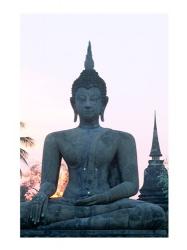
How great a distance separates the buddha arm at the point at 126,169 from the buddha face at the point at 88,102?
0.66 meters

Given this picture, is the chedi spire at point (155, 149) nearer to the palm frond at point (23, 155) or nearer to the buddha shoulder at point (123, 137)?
the palm frond at point (23, 155)

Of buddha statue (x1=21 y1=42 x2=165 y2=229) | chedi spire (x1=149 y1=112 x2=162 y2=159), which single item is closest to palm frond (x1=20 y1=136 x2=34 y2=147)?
chedi spire (x1=149 y1=112 x2=162 y2=159)

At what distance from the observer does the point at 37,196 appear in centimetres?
1889

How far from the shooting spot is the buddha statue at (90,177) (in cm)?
1847

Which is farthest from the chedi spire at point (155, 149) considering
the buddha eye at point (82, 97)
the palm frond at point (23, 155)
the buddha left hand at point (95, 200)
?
the buddha left hand at point (95, 200)

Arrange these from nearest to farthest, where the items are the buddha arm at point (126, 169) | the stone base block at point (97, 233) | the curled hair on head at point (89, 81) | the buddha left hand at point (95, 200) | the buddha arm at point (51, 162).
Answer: the stone base block at point (97, 233) < the buddha left hand at point (95, 200) < the buddha arm at point (126, 169) < the buddha arm at point (51, 162) < the curled hair on head at point (89, 81)

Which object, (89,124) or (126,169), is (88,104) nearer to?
(89,124)

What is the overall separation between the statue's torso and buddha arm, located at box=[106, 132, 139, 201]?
0.44ft

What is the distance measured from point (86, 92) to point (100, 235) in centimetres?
286

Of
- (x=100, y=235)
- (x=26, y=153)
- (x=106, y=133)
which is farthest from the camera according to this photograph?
(x=26, y=153)

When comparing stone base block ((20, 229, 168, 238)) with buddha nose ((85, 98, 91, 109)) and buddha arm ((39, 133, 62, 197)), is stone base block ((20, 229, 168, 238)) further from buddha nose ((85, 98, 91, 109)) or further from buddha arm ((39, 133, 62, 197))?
buddha nose ((85, 98, 91, 109))

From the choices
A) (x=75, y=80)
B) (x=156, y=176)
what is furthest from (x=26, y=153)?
(x=75, y=80)

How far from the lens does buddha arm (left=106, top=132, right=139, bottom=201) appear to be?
18906 millimetres

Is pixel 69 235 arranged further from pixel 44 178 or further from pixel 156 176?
pixel 156 176
